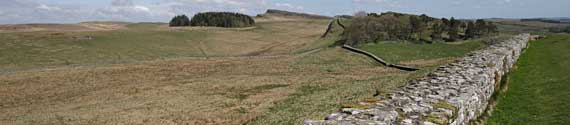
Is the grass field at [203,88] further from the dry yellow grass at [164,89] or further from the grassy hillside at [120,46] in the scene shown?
the grassy hillside at [120,46]

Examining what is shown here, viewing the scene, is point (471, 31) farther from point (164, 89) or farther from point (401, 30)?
point (164, 89)

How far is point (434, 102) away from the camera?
9.93 meters

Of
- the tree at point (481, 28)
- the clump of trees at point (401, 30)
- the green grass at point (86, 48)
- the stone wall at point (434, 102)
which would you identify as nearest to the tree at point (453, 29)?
the clump of trees at point (401, 30)

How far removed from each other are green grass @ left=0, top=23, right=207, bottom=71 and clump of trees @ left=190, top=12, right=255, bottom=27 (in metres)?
57.1

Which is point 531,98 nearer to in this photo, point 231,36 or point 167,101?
point 167,101

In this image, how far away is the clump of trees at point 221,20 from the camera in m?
154

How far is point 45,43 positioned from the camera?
7188 centimetres

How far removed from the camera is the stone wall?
→ 8547 millimetres

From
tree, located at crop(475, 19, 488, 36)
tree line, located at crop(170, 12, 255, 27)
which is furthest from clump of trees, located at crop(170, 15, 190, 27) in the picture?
tree, located at crop(475, 19, 488, 36)

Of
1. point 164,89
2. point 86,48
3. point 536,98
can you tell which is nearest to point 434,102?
point 536,98

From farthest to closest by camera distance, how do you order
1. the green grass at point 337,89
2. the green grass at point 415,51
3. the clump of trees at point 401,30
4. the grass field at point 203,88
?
the clump of trees at point 401,30 → the green grass at point 415,51 → the grass field at point 203,88 → the green grass at point 337,89

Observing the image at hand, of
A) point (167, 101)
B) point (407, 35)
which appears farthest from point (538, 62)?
point (407, 35)

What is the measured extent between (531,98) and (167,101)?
610 inches

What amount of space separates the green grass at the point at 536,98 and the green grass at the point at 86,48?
136ft
